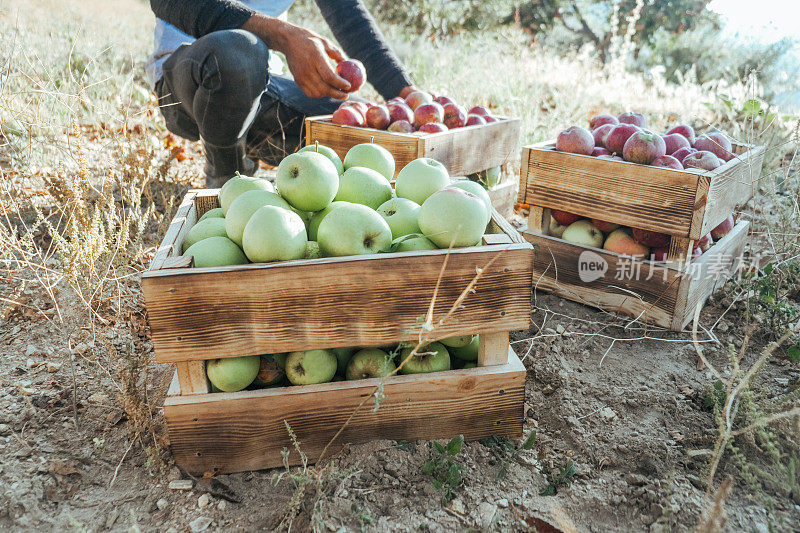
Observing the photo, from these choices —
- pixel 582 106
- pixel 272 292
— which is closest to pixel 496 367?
pixel 272 292

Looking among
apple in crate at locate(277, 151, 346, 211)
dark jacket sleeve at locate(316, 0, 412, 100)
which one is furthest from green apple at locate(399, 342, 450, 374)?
dark jacket sleeve at locate(316, 0, 412, 100)

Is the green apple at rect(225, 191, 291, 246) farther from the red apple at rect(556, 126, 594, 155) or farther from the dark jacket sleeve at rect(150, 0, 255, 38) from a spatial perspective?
the dark jacket sleeve at rect(150, 0, 255, 38)

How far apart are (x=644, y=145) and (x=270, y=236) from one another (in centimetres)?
179

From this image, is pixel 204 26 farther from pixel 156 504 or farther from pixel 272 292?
pixel 156 504

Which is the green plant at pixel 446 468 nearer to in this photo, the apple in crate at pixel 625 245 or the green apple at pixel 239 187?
the green apple at pixel 239 187

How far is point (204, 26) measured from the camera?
129 inches

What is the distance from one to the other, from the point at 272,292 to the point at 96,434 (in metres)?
0.90

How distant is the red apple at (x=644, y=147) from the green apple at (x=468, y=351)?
49.4 inches

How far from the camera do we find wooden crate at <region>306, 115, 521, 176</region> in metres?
2.99

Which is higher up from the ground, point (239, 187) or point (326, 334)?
point (239, 187)

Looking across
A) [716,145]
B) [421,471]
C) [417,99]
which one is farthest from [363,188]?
[716,145]

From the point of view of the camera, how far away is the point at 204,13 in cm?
321

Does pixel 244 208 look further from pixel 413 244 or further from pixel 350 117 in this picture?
pixel 350 117

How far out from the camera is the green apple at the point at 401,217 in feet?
6.31
